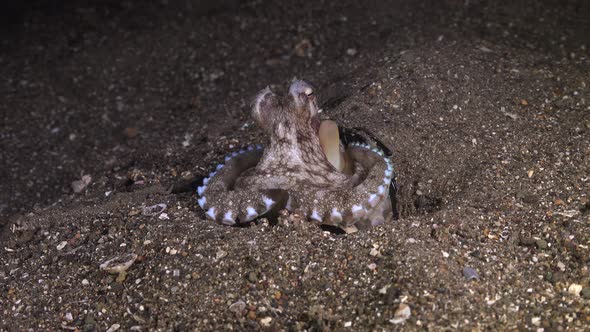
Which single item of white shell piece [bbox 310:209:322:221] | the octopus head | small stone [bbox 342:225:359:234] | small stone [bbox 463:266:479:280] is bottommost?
small stone [bbox 463:266:479:280]

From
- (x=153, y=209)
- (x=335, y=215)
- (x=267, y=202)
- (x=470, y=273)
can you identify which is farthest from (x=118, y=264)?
(x=470, y=273)

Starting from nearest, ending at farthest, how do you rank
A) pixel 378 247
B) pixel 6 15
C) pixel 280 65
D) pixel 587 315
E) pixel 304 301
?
pixel 587 315, pixel 304 301, pixel 378 247, pixel 280 65, pixel 6 15

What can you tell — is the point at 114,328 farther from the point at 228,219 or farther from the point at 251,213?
the point at 251,213

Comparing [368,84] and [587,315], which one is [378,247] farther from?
[368,84]

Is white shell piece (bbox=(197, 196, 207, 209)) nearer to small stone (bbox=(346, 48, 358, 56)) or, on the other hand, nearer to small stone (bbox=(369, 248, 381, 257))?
small stone (bbox=(369, 248, 381, 257))

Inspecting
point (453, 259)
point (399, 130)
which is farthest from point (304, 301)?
point (399, 130)

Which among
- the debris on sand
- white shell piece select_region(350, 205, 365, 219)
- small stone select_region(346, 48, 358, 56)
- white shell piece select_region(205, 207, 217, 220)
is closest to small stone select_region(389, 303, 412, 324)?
white shell piece select_region(350, 205, 365, 219)
